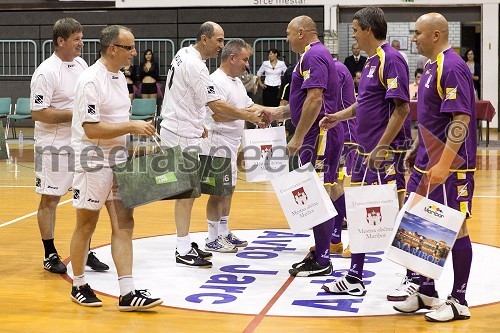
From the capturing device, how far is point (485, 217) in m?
9.80

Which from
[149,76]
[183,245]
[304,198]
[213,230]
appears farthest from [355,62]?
[304,198]

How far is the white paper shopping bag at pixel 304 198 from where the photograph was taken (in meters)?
6.70

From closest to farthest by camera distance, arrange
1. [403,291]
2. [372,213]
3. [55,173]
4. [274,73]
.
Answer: [372,213]
[403,291]
[55,173]
[274,73]

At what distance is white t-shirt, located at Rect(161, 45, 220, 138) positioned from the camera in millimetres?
7293

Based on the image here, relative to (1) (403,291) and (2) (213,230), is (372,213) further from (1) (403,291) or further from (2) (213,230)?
(2) (213,230)

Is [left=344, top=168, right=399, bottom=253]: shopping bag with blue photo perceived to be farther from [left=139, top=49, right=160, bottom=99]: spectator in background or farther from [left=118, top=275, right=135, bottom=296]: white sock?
[left=139, top=49, right=160, bottom=99]: spectator in background

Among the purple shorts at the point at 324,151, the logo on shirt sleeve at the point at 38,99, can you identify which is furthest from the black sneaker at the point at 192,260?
the logo on shirt sleeve at the point at 38,99

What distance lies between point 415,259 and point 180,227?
272 centimetres

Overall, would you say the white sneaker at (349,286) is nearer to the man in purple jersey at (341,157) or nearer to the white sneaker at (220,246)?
the man in purple jersey at (341,157)

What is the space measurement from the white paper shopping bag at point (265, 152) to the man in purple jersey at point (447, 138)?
2147 mm

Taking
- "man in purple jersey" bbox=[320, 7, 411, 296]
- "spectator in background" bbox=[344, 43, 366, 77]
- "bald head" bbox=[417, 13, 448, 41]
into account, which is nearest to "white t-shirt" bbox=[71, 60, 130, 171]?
"man in purple jersey" bbox=[320, 7, 411, 296]

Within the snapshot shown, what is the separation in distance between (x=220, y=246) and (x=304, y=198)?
5.30 feet

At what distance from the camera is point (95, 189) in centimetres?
586

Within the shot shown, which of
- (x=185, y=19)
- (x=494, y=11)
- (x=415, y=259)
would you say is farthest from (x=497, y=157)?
(x=415, y=259)
